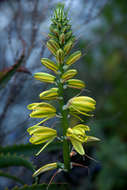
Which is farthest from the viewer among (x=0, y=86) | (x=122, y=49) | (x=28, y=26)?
(x=122, y=49)

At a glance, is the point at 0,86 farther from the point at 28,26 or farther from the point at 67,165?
the point at 28,26

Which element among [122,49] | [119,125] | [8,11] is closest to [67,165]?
[119,125]

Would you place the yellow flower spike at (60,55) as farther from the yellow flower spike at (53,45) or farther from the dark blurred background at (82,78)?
the dark blurred background at (82,78)

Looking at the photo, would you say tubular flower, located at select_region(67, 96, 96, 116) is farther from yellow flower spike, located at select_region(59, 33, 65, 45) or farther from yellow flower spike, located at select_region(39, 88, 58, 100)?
yellow flower spike, located at select_region(59, 33, 65, 45)

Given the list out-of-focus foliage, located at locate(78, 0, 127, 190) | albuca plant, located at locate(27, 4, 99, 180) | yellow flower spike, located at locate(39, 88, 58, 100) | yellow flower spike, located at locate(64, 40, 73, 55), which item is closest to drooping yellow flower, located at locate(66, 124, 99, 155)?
albuca plant, located at locate(27, 4, 99, 180)

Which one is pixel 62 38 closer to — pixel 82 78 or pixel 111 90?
pixel 82 78

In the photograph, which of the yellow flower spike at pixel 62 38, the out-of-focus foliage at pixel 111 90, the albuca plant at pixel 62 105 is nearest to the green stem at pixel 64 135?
the albuca plant at pixel 62 105

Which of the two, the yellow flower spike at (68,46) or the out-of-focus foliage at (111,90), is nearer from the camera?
the yellow flower spike at (68,46)

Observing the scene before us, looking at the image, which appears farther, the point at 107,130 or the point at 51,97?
the point at 107,130
